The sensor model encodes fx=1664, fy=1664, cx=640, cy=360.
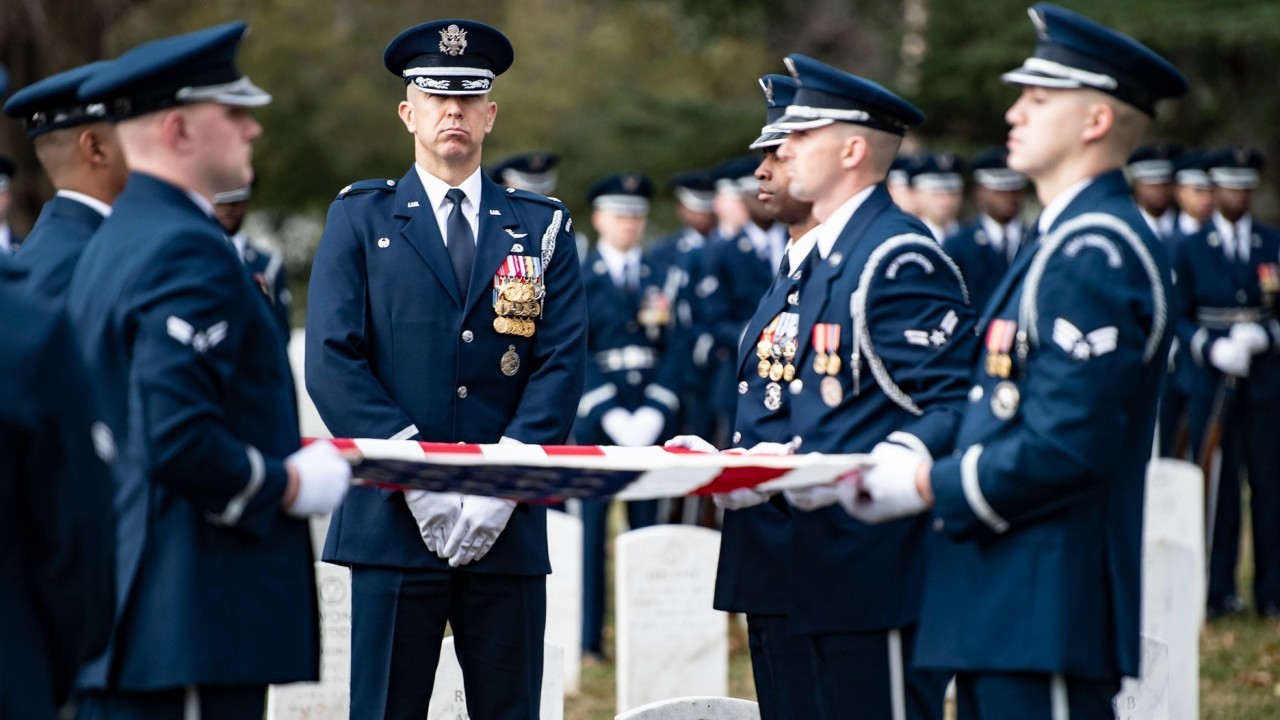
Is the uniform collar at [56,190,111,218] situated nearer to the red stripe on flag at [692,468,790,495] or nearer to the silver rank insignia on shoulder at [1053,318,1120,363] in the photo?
the red stripe on flag at [692,468,790,495]

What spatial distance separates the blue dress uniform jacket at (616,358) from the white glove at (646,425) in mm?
47

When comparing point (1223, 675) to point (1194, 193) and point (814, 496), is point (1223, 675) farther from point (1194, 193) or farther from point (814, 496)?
point (814, 496)

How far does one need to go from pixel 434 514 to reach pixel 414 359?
1.62 feet

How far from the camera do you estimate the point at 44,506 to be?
3.10 metres

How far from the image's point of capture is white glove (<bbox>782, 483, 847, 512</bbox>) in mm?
4281

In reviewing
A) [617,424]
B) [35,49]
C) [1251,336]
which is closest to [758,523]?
[617,424]

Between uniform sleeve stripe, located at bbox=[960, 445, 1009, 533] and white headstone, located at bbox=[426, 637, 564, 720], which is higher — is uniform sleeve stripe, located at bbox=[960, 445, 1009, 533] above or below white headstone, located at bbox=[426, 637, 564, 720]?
above

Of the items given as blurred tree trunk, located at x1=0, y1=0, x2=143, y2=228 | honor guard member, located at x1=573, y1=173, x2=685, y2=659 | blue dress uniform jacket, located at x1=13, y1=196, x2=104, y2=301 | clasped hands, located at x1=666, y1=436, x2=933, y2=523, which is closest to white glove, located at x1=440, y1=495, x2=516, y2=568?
clasped hands, located at x1=666, y1=436, x2=933, y2=523

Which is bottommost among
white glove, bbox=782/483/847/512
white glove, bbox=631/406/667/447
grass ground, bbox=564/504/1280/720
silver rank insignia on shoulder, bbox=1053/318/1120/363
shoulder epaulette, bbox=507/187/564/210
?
grass ground, bbox=564/504/1280/720

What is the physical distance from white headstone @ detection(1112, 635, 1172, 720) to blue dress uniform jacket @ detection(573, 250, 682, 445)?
16.2ft

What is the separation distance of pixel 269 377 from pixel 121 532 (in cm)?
48

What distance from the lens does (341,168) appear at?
2570 centimetres

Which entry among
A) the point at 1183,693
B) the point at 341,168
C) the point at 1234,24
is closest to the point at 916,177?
the point at 1234,24

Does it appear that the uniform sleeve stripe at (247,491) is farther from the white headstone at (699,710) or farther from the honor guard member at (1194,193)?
the honor guard member at (1194,193)
